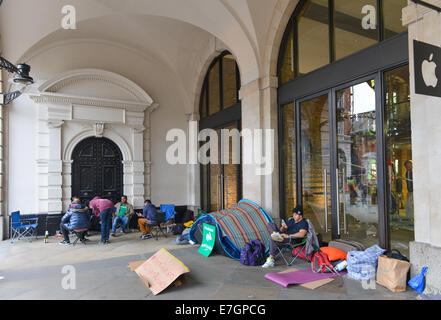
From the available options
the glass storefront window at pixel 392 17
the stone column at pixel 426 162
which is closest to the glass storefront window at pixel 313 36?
the glass storefront window at pixel 392 17

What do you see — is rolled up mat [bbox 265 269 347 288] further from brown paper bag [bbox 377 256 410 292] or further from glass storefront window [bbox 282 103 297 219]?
glass storefront window [bbox 282 103 297 219]

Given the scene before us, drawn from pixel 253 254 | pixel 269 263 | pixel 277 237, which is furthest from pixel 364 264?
pixel 253 254

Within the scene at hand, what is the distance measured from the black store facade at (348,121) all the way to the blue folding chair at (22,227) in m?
7.45

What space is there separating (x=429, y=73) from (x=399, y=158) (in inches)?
77.0

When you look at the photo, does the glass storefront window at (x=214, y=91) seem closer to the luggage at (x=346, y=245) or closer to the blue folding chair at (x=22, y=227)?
the luggage at (x=346, y=245)

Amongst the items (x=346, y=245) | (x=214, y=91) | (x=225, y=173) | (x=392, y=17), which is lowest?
(x=346, y=245)

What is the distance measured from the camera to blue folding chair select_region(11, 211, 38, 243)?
28.7ft

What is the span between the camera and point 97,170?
422 inches

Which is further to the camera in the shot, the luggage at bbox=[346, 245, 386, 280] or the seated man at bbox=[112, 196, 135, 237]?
the seated man at bbox=[112, 196, 135, 237]

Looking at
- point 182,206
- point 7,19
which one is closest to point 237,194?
point 182,206

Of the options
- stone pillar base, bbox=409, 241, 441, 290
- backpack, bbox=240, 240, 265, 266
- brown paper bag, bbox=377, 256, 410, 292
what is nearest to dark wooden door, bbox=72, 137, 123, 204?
backpack, bbox=240, 240, 265, 266

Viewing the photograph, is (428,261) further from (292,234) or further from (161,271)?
(161,271)

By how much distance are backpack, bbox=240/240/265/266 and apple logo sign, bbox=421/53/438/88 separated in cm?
406

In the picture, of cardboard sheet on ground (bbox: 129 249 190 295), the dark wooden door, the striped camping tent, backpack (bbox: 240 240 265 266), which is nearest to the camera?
cardboard sheet on ground (bbox: 129 249 190 295)
